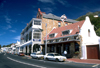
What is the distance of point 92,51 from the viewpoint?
21094mm

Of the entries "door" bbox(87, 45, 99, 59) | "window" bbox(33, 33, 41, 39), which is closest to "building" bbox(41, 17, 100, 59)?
"door" bbox(87, 45, 99, 59)

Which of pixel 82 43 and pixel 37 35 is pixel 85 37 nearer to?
pixel 82 43

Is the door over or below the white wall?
below

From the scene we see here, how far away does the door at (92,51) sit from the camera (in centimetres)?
2030

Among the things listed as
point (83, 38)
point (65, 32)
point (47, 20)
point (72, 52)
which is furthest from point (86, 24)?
point (47, 20)

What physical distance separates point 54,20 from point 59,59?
2549cm

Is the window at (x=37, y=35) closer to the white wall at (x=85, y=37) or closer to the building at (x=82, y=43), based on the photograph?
the building at (x=82, y=43)

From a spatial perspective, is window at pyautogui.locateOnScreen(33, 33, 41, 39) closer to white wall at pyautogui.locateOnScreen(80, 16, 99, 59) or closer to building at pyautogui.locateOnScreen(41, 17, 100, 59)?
building at pyautogui.locateOnScreen(41, 17, 100, 59)

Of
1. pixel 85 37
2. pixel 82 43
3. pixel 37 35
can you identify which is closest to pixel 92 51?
pixel 82 43

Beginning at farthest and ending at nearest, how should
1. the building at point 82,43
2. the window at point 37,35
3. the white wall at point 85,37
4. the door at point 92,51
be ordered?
1. the window at point 37,35
2. the white wall at point 85,37
3. the building at point 82,43
4. the door at point 92,51

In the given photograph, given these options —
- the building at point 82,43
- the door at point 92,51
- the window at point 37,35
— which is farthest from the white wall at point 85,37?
the window at point 37,35

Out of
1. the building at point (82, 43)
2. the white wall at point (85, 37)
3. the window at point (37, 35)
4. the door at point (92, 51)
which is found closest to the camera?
the door at point (92, 51)

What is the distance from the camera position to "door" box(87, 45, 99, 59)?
66.6 ft

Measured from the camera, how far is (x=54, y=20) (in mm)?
41188
